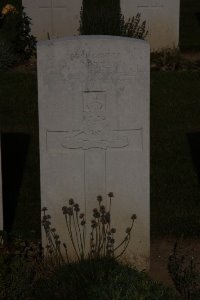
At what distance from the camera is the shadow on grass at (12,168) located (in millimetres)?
7293

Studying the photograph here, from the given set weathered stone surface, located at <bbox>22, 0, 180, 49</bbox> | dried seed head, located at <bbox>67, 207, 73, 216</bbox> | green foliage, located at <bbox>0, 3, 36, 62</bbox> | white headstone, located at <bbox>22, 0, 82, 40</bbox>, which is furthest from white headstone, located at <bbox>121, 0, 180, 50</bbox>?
dried seed head, located at <bbox>67, 207, 73, 216</bbox>

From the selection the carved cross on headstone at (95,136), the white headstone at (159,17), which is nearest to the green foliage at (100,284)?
the carved cross on headstone at (95,136)

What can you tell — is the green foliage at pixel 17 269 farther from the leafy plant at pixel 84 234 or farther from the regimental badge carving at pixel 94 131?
the regimental badge carving at pixel 94 131

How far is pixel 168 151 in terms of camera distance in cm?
899

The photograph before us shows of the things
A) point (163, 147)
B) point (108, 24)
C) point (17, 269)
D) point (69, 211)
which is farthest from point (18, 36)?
point (17, 269)

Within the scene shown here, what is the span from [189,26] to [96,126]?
13.0 metres

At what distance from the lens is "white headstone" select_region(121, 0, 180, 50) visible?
45.0ft

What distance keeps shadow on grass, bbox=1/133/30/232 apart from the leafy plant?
1120 mm

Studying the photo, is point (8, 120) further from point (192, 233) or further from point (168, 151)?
point (192, 233)

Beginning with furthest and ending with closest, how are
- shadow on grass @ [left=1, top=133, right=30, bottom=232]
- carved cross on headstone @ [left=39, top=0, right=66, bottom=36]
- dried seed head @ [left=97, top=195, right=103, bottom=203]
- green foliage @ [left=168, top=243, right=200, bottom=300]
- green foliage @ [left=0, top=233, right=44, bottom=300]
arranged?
carved cross on headstone @ [left=39, top=0, right=66, bottom=36]
shadow on grass @ [left=1, top=133, right=30, bottom=232]
dried seed head @ [left=97, top=195, right=103, bottom=203]
green foliage @ [left=0, top=233, right=44, bottom=300]
green foliage @ [left=168, top=243, right=200, bottom=300]

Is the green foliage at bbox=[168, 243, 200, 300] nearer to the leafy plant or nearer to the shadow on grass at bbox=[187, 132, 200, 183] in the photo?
the leafy plant

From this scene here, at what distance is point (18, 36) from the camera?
13.3 metres

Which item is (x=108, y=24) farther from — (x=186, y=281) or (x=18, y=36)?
(x=186, y=281)

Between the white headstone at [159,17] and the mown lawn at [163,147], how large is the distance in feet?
6.47
